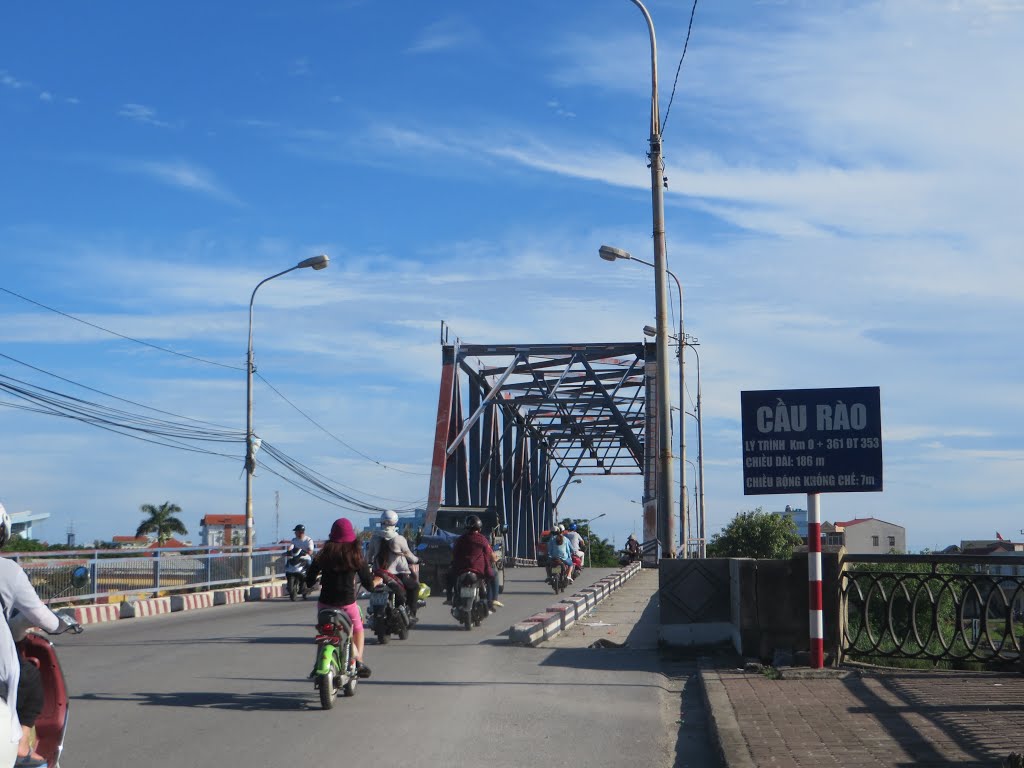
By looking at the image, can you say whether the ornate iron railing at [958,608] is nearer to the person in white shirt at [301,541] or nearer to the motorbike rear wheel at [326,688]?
the motorbike rear wheel at [326,688]

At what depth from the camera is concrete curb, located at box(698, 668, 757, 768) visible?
20.8ft

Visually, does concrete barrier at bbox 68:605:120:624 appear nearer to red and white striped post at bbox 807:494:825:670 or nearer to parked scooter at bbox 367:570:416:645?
parked scooter at bbox 367:570:416:645

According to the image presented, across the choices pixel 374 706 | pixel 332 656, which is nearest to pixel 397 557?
pixel 374 706

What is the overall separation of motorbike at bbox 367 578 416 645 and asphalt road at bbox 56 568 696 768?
0.23m

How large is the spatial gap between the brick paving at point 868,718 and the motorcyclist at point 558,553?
15535 millimetres

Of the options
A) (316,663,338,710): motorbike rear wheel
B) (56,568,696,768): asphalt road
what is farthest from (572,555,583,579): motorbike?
(316,663,338,710): motorbike rear wheel

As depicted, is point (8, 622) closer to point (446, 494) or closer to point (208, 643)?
point (208, 643)

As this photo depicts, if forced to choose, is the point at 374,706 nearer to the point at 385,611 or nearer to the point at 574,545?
the point at 385,611

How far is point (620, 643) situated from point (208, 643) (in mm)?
5004

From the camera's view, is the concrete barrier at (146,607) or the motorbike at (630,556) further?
the motorbike at (630,556)

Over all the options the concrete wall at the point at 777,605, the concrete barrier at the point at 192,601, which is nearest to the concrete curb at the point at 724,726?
the concrete wall at the point at 777,605

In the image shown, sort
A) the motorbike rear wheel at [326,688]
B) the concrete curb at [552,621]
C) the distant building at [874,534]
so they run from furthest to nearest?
the distant building at [874,534] → the concrete curb at [552,621] → the motorbike rear wheel at [326,688]

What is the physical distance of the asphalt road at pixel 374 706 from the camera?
23.4 ft

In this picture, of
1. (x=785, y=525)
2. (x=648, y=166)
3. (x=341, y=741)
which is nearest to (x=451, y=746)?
(x=341, y=741)
